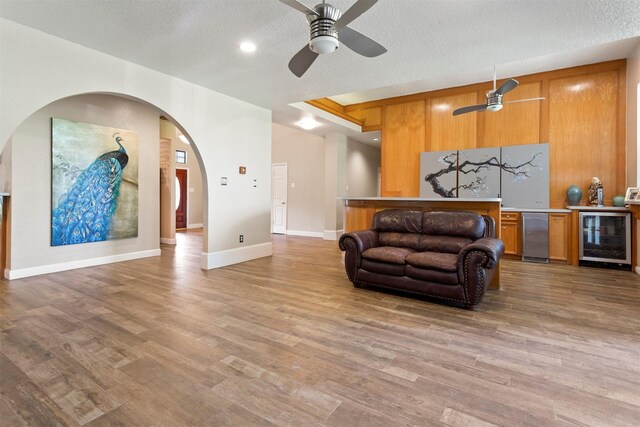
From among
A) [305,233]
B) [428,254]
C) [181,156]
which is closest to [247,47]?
[428,254]

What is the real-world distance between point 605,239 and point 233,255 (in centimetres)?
572

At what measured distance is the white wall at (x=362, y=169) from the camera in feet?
28.0

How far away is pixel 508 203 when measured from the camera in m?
5.68

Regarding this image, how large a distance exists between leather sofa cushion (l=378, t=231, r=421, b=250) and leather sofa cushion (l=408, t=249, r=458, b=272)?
388mm

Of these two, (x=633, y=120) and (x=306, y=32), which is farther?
(x=633, y=120)

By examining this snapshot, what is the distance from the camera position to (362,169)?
9172 millimetres

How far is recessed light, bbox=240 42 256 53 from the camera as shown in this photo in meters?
3.14

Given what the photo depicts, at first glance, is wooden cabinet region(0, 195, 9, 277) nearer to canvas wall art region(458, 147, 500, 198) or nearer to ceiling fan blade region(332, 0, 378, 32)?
ceiling fan blade region(332, 0, 378, 32)

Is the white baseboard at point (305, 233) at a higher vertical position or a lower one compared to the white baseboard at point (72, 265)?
higher

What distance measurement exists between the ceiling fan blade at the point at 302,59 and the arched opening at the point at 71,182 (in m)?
2.18

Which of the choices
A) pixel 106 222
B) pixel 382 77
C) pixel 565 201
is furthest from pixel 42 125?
pixel 565 201

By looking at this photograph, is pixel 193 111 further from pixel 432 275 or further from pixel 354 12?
Answer: pixel 432 275

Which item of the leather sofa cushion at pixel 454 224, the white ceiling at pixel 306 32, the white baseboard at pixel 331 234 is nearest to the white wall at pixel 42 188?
the white ceiling at pixel 306 32

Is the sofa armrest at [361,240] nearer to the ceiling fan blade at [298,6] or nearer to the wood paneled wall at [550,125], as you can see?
the ceiling fan blade at [298,6]
